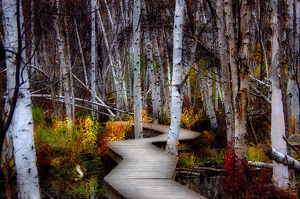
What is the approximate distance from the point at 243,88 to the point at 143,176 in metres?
2.50

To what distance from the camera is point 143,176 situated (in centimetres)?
518

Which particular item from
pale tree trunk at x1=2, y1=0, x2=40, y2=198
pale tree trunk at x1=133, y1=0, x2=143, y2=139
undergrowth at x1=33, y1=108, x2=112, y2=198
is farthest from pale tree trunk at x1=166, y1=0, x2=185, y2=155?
pale tree trunk at x1=2, y1=0, x2=40, y2=198

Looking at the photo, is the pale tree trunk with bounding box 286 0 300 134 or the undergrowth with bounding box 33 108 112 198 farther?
the undergrowth with bounding box 33 108 112 198

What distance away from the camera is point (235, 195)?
4.34m

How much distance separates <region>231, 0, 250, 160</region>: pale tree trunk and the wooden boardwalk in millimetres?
1122

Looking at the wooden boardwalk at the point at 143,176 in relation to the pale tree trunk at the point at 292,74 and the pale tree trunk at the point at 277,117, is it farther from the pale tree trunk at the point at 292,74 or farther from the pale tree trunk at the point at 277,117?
the pale tree trunk at the point at 292,74

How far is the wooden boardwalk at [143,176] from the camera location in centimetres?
427

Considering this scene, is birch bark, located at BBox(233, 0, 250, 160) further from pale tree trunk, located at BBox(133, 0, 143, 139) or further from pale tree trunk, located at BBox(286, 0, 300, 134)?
pale tree trunk, located at BBox(133, 0, 143, 139)

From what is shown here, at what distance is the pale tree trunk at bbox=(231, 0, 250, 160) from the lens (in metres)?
4.30

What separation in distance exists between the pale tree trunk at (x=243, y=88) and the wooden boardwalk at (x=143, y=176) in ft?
3.68

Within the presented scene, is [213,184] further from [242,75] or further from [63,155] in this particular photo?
[63,155]

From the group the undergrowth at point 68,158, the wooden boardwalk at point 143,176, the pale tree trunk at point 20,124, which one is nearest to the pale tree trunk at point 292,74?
the wooden boardwalk at point 143,176

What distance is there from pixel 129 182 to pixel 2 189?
3178mm

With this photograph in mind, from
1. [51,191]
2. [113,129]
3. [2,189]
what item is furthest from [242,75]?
[113,129]
